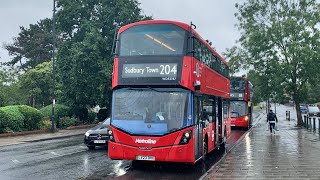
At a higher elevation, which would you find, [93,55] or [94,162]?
[93,55]

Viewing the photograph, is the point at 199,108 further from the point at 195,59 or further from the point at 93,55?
the point at 93,55

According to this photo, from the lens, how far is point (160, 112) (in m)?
11.7

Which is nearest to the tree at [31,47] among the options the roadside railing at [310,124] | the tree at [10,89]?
the tree at [10,89]

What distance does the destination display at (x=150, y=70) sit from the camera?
11.8m

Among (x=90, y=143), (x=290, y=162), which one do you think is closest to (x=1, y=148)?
(x=90, y=143)

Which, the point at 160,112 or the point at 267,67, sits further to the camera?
the point at 267,67

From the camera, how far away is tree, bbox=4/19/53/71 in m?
70.6

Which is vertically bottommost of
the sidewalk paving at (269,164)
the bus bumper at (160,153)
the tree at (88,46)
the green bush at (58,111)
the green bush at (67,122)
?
the sidewalk paving at (269,164)

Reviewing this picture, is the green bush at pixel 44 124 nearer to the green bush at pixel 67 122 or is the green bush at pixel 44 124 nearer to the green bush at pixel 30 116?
the green bush at pixel 30 116

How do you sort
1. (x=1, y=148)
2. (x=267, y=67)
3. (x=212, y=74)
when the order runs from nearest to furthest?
(x=212, y=74), (x=1, y=148), (x=267, y=67)

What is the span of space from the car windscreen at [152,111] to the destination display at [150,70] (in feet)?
1.45

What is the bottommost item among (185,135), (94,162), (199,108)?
(94,162)

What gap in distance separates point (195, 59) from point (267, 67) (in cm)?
2490

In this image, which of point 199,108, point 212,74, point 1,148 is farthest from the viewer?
point 1,148
